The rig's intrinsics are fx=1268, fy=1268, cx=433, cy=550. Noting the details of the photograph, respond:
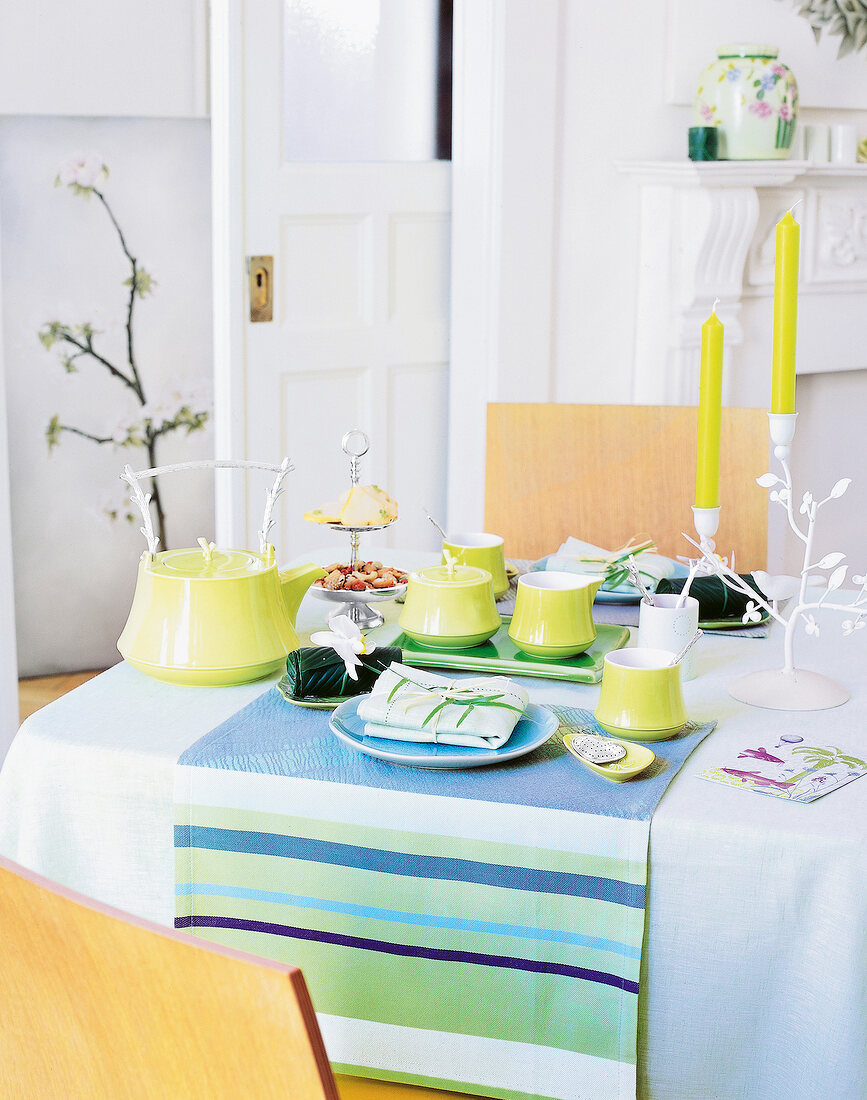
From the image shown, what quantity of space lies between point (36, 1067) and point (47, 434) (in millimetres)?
2601

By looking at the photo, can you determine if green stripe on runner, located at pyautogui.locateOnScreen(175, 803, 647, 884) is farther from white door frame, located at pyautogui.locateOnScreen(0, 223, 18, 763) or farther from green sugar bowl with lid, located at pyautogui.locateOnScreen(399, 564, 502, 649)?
white door frame, located at pyautogui.locateOnScreen(0, 223, 18, 763)

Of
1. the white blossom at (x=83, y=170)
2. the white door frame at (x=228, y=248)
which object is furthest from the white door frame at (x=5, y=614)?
the white blossom at (x=83, y=170)

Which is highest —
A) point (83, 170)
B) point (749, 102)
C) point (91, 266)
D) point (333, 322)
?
point (749, 102)

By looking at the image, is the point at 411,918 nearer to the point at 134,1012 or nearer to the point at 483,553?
the point at 134,1012

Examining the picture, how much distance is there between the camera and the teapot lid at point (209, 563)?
119 centimetres

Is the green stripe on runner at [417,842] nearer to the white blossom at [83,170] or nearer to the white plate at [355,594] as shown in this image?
the white plate at [355,594]

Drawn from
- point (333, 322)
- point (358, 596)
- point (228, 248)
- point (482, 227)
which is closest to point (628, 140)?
point (482, 227)

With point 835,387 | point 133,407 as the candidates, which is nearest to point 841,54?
point 835,387

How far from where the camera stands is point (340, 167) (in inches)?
109

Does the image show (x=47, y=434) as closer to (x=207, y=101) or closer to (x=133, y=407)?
(x=133, y=407)

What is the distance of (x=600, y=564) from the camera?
4.91ft

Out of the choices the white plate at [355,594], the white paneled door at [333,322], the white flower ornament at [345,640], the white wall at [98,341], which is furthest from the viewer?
the white wall at [98,341]

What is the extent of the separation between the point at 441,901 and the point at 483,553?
0.56m

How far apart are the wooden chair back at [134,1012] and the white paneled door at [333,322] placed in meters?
2.13
